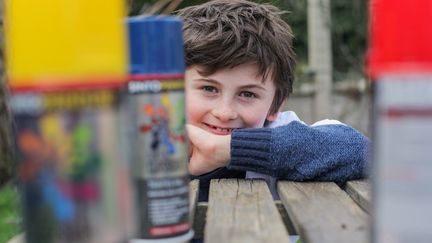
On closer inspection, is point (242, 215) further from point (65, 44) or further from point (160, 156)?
point (65, 44)

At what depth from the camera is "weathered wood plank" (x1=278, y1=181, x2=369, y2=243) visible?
3.26ft

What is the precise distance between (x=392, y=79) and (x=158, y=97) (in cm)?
31

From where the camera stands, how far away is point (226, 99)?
166cm

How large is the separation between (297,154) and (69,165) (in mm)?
865

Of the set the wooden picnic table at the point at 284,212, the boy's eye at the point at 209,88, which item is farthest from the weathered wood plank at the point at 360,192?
the boy's eye at the point at 209,88

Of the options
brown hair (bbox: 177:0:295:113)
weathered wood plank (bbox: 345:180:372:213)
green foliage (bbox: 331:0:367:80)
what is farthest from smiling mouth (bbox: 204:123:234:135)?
green foliage (bbox: 331:0:367:80)

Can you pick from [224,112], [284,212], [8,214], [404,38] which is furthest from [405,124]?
[8,214]

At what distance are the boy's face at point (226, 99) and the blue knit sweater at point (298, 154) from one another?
0.48 ft

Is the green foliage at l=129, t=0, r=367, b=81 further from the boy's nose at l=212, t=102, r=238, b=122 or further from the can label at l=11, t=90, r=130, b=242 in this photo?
the can label at l=11, t=90, r=130, b=242

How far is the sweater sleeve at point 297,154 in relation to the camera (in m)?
1.51

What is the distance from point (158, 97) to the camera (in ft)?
2.92

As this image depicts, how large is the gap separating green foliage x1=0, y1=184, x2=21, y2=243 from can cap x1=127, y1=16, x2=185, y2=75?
7.55 feet

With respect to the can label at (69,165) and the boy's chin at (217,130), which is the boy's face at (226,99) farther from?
the can label at (69,165)

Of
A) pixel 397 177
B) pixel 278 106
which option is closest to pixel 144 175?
pixel 397 177
